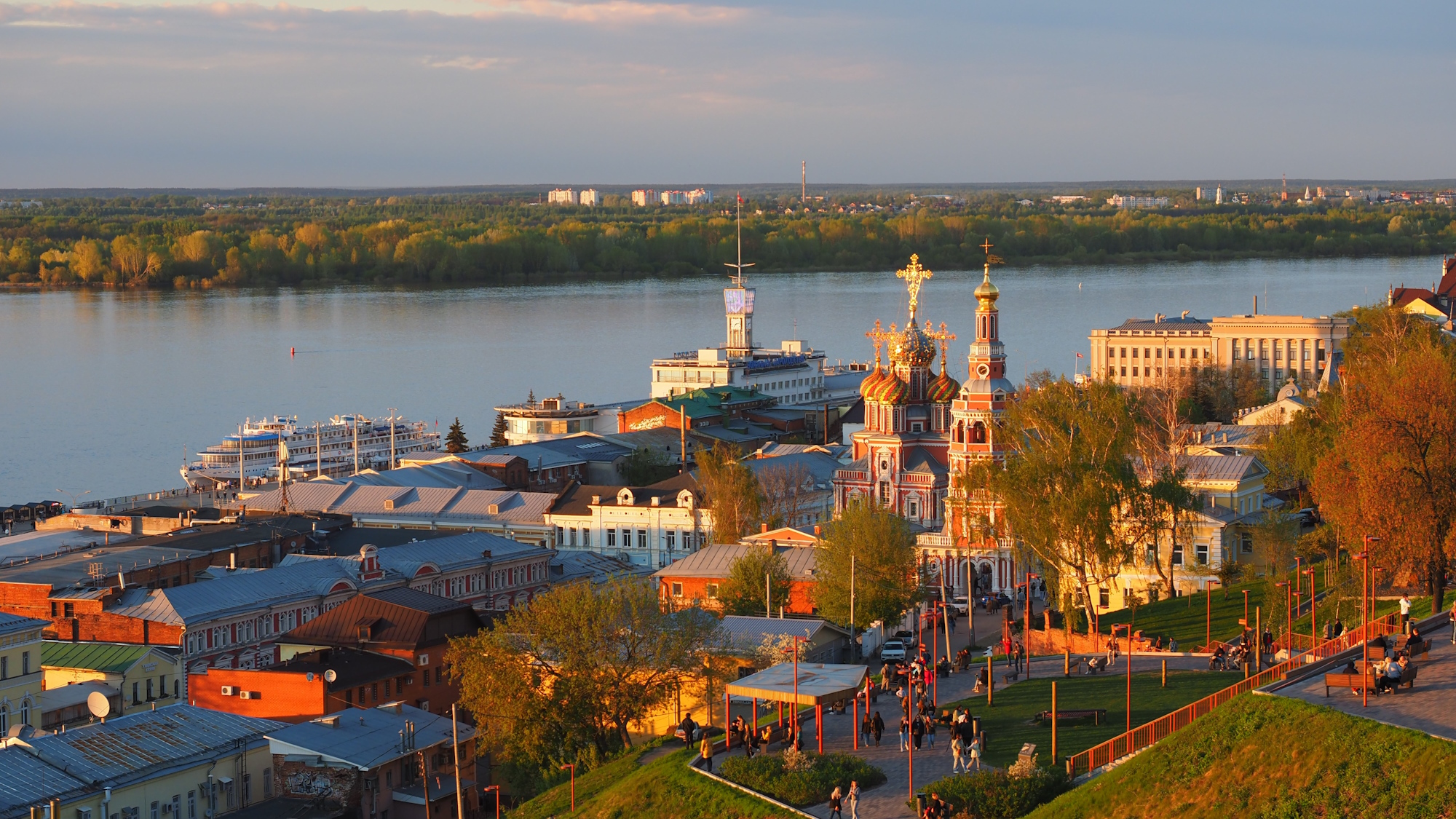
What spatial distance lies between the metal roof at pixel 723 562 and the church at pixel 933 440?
168 cm

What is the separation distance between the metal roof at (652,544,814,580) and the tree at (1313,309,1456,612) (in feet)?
30.1

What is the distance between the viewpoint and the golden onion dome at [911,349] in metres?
32.1

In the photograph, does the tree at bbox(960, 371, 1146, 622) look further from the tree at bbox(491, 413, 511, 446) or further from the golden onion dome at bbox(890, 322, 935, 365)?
the tree at bbox(491, 413, 511, 446)

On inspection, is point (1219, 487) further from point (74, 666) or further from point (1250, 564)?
point (74, 666)

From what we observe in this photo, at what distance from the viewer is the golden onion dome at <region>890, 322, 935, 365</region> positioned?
3206cm

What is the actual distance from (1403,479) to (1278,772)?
6.12m

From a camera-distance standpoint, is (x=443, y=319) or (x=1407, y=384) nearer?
(x=1407, y=384)

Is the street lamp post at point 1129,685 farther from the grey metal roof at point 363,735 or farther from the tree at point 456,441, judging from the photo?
the tree at point 456,441

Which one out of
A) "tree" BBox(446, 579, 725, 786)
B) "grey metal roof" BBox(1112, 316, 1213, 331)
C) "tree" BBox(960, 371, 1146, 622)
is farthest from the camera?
"grey metal roof" BBox(1112, 316, 1213, 331)

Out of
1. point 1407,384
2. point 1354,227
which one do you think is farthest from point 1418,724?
point 1354,227

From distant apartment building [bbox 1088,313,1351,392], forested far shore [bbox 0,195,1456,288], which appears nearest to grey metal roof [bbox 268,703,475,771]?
distant apartment building [bbox 1088,313,1351,392]

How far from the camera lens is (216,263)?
115 metres

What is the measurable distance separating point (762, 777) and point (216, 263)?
10583 centimetres

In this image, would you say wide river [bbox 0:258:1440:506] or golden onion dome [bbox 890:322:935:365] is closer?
golden onion dome [bbox 890:322:935:365]
